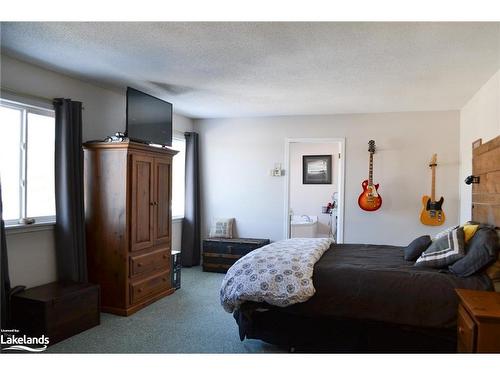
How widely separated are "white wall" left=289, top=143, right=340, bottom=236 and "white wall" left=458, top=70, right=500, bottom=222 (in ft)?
9.28

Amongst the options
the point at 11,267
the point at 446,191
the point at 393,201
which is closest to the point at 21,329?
the point at 11,267

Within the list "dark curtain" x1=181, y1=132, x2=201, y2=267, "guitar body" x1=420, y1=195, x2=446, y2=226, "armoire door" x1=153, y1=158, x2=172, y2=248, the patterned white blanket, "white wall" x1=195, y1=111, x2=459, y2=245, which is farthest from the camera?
"dark curtain" x1=181, y1=132, x2=201, y2=267

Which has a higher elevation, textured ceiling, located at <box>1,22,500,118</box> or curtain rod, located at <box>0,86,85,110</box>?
textured ceiling, located at <box>1,22,500,118</box>

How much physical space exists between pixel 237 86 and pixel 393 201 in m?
2.71

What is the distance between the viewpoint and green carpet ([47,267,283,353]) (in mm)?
2676

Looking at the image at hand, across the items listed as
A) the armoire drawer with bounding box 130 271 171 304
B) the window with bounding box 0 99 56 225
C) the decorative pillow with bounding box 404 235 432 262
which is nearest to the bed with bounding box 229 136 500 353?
the decorative pillow with bounding box 404 235 432 262

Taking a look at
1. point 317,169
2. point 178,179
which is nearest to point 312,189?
point 317,169

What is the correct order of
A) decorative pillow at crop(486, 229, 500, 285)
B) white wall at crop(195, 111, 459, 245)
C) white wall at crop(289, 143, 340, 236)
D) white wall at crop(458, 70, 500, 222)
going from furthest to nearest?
white wall at crop(289, 143, 340, 236) < white wall at crop(195, 111, 459, 245) < white wall at crop(458, 70, 500, 222) < decorative pillow at crop(486, 229, 500, 285)

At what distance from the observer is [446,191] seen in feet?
15.3

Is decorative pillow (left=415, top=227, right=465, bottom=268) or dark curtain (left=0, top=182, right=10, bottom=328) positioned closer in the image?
decorative pillow (left=415, top=227, right=465, bottom=268)

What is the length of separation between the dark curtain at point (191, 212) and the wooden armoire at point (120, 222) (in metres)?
1.56

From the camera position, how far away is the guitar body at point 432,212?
4.56 m

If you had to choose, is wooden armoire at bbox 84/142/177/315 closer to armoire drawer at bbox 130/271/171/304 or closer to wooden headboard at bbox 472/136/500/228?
armoire drawer at bbox 130/271/171/304

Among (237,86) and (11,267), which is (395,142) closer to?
(237,86)
